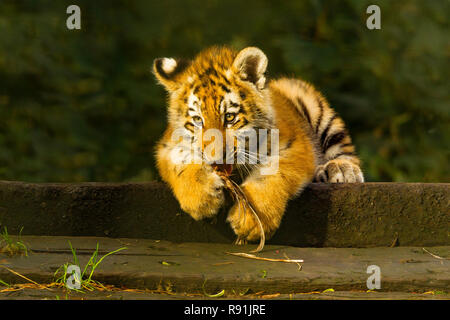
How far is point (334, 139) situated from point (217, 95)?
1.86 meters

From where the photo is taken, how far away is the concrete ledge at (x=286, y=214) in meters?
4.37

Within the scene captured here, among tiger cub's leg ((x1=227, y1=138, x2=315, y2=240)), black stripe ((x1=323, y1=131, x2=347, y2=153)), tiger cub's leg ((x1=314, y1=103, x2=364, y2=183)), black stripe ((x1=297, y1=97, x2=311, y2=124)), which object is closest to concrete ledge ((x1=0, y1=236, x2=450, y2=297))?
tiger cub's leg ((x1=227, y1=138, x2=315, y2=240))

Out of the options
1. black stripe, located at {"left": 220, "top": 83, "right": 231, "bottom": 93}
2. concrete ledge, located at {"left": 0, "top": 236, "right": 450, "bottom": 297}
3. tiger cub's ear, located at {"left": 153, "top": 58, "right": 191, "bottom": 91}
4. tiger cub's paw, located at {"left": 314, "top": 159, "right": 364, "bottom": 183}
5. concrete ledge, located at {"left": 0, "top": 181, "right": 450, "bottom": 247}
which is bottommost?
concrete ledge, located at {"left": 0, "top": 236, "right": 450, "bottom": 297}

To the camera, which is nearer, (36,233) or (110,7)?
(36,233)

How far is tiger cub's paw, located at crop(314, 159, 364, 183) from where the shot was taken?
5.02 metres

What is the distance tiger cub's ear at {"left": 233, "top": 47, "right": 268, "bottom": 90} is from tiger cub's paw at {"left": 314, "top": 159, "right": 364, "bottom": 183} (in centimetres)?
110

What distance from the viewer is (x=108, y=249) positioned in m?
4.04

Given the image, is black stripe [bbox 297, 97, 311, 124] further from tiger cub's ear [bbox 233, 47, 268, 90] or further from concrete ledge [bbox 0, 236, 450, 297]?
concrete ledge [bbox 0, 236, 450, 297]

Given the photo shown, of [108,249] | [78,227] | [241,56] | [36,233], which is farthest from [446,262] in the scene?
[36,233]

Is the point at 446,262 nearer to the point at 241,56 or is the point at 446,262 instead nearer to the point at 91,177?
the point at 241,56

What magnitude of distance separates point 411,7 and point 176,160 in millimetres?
3529

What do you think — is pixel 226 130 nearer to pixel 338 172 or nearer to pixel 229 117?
pixel 229 117

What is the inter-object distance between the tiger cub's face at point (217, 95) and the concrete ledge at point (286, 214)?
54cm

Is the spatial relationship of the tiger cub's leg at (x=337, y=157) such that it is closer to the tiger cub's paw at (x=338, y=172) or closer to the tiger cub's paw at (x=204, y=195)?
the tiger cub's paw at (x=338, y=172)
